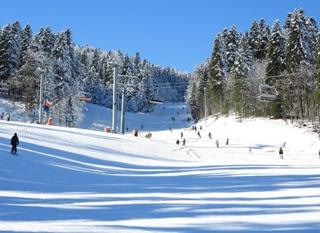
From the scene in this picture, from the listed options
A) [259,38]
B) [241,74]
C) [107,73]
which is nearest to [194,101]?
[107,73]

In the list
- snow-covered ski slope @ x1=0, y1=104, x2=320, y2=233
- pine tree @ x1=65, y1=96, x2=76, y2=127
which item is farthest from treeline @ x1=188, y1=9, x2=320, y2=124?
snow-covered ski slope @ x1=0, y1=104, x2=320, y2=233

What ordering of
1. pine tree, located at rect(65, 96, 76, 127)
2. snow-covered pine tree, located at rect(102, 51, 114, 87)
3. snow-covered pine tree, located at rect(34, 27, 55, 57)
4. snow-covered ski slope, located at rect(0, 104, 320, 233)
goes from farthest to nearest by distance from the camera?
snow-covered pine tree, located at rect(102, 51, 114, 87) → snow-covered pine tree, located at rect(34, 27, 55, 57) → pine tree, located at rect(65, 96, 76, 127) → snow-covered ski slope, located at rect(0, 104, 320, 233)

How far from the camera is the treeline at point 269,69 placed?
227 ft

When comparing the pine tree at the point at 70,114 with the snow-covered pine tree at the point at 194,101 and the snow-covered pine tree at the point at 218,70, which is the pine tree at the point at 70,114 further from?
the snow-covered pine tree at the point at 194,101

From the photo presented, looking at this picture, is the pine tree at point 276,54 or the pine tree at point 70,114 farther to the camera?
the pine tree at point 70,114

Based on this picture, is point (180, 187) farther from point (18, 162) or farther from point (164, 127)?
point (164, 127)

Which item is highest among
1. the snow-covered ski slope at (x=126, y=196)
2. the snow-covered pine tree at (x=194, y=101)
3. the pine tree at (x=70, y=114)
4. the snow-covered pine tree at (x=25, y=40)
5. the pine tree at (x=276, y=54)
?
the snow-covered pine tree at (x=25, y=40)

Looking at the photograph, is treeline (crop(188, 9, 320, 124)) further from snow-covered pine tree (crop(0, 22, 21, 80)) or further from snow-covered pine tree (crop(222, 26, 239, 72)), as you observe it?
snow-covered pine tree (crop(0, 22, 21, 80))

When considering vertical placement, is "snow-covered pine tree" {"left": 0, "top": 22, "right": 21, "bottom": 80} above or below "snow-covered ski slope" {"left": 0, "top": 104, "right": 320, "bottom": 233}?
above

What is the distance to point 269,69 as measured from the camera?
7469 centimetres

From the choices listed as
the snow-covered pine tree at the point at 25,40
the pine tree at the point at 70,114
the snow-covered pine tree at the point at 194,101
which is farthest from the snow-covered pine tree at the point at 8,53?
the snow-covered pine tree at the point at 194,101

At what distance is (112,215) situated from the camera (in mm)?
10695

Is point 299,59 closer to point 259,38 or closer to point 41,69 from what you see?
point 259,38

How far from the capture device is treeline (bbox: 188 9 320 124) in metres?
69.2
